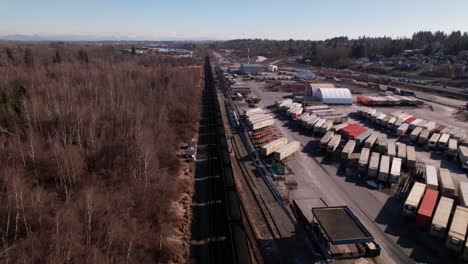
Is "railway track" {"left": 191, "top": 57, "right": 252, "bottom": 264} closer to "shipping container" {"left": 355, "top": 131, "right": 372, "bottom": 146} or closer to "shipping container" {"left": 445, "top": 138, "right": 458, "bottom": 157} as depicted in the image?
"shipping container" {"left": 355, "top": 131, "right": 372, "bottom": 146}

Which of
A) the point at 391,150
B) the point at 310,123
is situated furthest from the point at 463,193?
the point at 310,123

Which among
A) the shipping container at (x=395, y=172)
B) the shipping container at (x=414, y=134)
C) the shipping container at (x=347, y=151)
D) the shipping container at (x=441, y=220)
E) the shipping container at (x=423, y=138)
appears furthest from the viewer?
the shipping container at (x=414, y=134)

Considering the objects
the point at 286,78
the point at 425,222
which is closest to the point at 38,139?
the point at 425,222

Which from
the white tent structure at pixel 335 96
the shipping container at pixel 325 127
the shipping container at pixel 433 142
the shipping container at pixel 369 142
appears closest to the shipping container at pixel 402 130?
the shipping container at pixel 433 142

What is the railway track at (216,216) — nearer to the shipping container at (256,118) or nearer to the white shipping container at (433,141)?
the shipping container at (256,118)

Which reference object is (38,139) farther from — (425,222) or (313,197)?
(425,222)

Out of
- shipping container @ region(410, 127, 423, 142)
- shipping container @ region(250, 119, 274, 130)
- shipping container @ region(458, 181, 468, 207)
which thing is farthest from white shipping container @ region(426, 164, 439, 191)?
shipping container @ region(250, 119, 274, 130)
